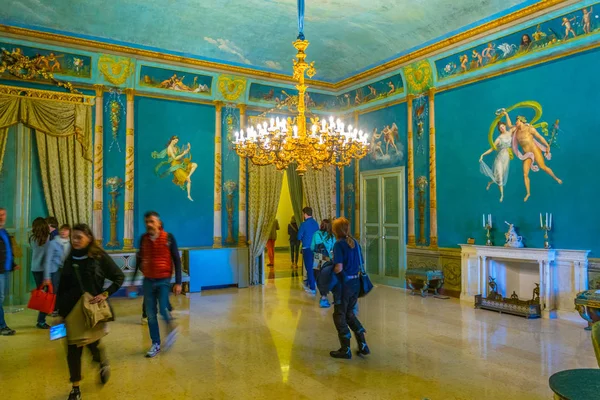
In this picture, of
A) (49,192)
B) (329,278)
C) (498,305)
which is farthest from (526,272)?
(49,192)

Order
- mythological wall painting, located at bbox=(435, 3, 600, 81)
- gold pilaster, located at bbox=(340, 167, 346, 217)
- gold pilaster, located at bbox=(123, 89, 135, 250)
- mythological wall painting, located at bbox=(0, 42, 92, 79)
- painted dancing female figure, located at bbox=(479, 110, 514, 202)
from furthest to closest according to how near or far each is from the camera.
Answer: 1. gold pilaster, located at bbox=(340, 167, 346, 217)
2. gold pilaster, located at bbox=(123, 89, 135, 250)
3. mythological wall painting, located at bbox=(0, 42, 92, 79)
4. painted dancing female figure, located at bbox=(479, 110, 514, 202)
5. mythological wall painting, located at bbox=(435, 3, 600, 81)

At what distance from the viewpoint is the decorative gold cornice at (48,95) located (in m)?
7.29

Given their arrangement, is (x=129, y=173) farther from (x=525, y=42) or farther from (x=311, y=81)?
(x=525, y=42)

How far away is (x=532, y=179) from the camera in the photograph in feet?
22.2

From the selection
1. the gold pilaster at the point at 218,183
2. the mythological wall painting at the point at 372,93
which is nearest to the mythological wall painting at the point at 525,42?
the mythological wall painting at the point at 372,93

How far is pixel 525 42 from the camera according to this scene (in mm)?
6754

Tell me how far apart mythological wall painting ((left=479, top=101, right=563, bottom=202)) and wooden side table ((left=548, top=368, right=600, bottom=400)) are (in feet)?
16.3

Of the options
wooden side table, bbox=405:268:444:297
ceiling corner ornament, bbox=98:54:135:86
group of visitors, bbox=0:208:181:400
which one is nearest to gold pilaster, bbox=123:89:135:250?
ceiling corner ornament, bbox=98:54:135:86

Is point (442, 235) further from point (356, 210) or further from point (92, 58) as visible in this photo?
point (92, 58)

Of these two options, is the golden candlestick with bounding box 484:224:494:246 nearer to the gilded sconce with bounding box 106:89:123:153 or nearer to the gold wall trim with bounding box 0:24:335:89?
the gold wall trim with bounding box 0:24:335:89

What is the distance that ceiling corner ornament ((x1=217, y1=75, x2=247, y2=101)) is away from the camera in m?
9.27

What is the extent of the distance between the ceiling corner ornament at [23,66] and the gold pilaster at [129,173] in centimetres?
127

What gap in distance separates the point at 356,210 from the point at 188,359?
650cm

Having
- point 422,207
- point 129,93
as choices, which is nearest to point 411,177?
point 422,207
